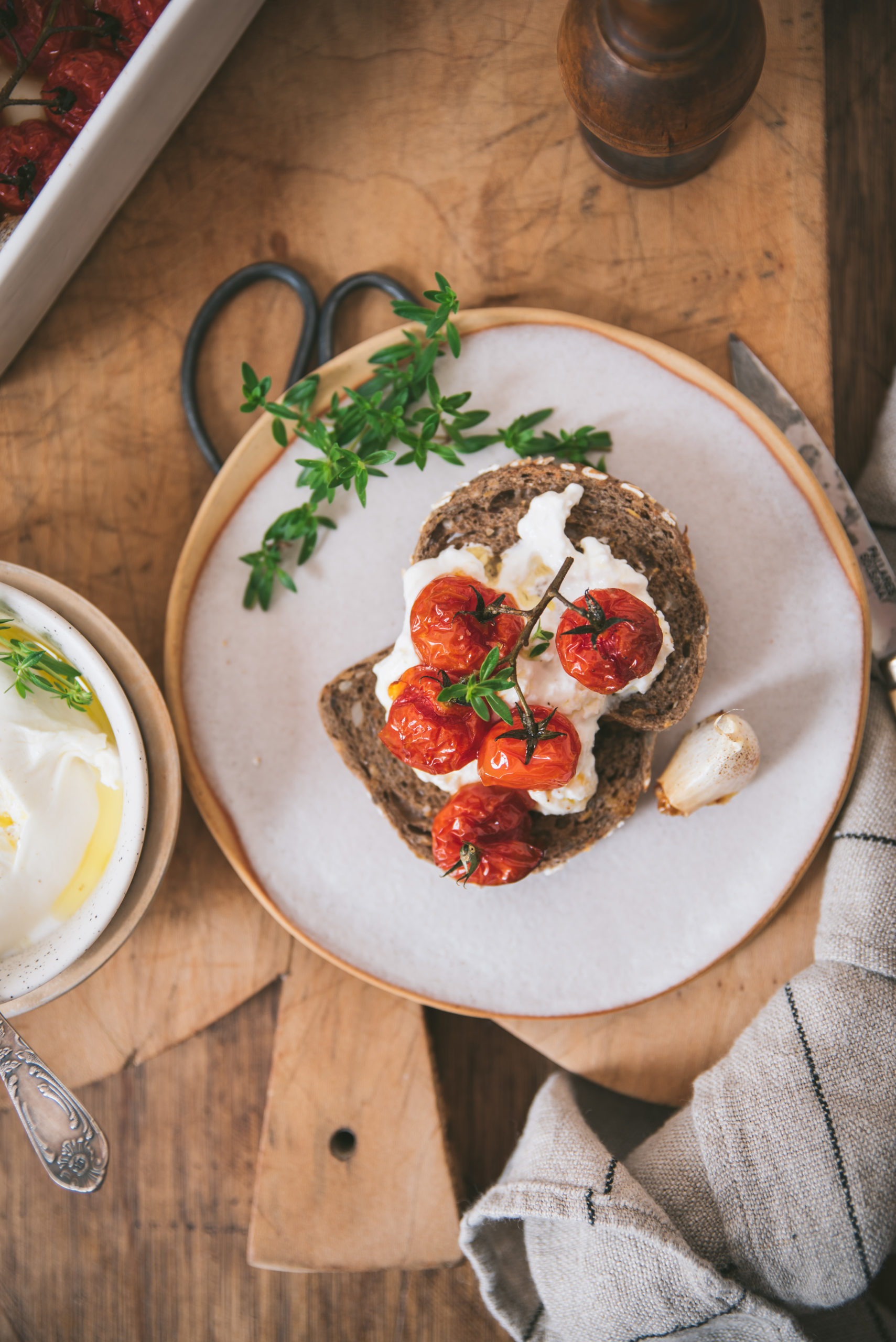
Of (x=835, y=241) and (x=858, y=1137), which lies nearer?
(x=858, y=1137)

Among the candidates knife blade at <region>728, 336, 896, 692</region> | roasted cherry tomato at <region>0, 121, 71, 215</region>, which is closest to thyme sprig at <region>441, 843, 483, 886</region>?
knife blade at <region>728, 336, 896, 692</region>

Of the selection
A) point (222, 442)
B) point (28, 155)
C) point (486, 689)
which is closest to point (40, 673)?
point (222, 442)

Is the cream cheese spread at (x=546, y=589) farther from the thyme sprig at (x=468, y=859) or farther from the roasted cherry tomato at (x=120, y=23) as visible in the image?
the roasted cherry tomato at (x=120, y=23)

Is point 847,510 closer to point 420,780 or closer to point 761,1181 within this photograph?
point 420,780

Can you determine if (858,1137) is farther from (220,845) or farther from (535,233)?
(535,233)

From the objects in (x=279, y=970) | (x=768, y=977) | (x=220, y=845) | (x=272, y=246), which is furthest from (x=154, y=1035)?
(x=272, y=246)

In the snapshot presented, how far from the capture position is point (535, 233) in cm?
175

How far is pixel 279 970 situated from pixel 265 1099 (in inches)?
14.0

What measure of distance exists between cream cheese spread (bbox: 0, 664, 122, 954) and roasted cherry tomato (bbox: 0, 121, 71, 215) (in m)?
0.88

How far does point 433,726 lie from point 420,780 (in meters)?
0.27

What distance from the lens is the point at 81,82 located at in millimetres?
1548

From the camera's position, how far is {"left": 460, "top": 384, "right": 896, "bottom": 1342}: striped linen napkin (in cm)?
153

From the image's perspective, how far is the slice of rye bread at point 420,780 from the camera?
163cm

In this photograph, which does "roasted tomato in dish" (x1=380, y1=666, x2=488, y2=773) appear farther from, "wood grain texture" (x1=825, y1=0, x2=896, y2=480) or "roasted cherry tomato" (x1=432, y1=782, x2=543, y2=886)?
"wood grain texture" (x1=825, y1=0, x2=896, y2=480)
